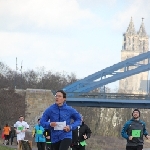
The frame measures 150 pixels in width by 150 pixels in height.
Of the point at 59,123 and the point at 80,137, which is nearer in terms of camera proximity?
the point at 59,123

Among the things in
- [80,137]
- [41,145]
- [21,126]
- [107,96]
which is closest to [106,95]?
[107,96]

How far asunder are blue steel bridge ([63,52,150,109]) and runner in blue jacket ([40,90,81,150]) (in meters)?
51.7

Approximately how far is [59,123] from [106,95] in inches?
2177

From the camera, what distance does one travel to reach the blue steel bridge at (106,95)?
6625cm

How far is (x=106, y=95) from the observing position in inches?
2697

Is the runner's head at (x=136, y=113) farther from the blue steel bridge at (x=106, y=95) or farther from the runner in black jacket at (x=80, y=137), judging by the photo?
the blue steel bridge at (x=106, y=95)

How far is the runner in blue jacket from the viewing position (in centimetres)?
1327

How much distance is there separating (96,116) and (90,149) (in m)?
26.2

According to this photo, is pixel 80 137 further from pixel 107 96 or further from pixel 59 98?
pixel 107 96

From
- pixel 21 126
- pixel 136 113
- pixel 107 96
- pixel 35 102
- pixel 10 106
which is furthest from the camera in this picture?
pixel 107 96

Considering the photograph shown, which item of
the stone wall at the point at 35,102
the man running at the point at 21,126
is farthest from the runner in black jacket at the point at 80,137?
the stone wall at the point at 35,102

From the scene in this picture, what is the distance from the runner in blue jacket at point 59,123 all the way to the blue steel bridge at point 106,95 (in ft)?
170

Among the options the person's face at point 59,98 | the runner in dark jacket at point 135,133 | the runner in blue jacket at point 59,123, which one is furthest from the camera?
the runner in dark jacket at point 135,133

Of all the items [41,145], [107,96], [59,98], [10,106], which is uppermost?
[107,96]
